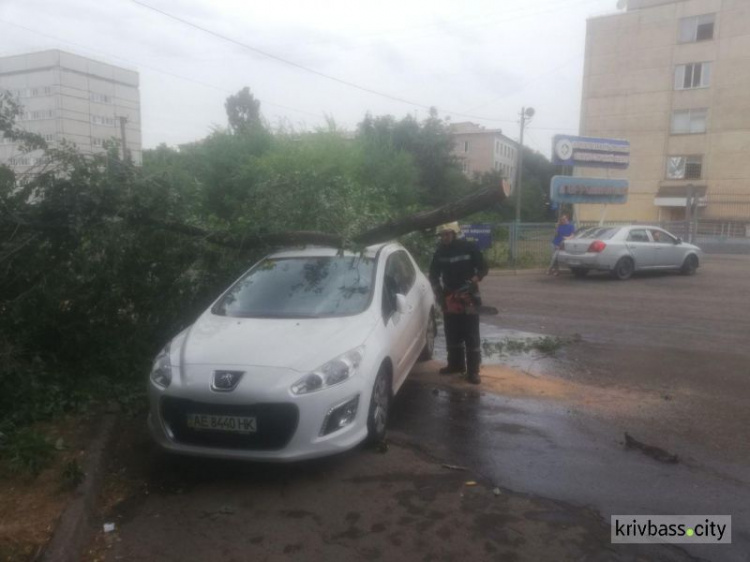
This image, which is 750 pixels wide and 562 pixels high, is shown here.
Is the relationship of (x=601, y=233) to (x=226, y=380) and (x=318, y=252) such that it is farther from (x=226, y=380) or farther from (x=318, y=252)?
(x=226, y=380)

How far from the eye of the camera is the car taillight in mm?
15961

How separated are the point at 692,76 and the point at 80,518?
148ft

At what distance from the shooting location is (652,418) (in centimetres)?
580

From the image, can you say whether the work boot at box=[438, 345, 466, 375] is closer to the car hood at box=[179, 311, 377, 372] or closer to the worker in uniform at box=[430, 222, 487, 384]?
the worker in uniform at box=[430, 222, 487, 384]

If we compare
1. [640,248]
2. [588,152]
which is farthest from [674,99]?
[640,248]

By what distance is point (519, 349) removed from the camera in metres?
8.64

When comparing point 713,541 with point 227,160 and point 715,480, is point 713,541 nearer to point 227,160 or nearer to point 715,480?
point 715,480

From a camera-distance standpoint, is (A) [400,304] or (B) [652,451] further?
(A) [400,304]

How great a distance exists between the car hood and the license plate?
40cm

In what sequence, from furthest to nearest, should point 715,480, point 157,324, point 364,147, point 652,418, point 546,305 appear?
point 364,147
point 546,305
point 157,324
point 652,418
point 715,480

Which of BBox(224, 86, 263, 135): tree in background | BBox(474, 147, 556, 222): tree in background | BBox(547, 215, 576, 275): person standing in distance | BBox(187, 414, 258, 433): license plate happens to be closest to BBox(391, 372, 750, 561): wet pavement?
BBox(187, 414, 258, 433): license plate

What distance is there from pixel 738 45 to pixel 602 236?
100 feet

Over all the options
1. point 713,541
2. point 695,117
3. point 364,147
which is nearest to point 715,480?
point 713,541

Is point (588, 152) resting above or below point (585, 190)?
above
